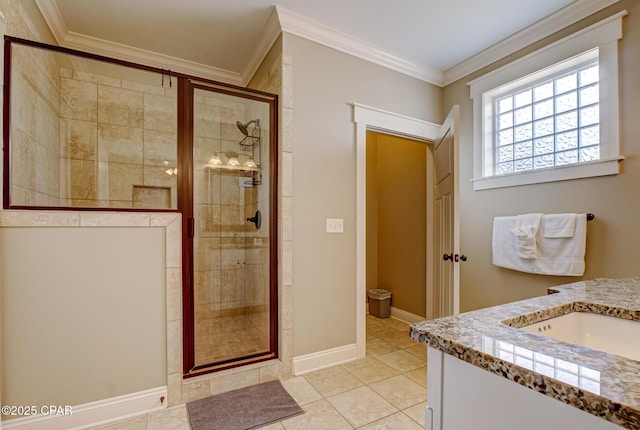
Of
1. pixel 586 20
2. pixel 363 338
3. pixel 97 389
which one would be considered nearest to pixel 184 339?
pixel 97 389

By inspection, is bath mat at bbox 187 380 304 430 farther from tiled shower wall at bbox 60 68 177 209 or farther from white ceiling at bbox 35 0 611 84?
white ceiling at bbox 35 0 611 84

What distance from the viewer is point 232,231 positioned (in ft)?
8.32

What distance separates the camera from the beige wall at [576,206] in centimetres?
191

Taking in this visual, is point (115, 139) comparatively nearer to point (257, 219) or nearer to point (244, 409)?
point (257, 219)

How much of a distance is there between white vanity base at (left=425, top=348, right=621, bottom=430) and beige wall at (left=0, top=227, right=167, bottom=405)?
1.72m

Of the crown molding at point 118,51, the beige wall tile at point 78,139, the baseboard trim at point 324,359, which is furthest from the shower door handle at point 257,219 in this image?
the crown molding at point 118,51

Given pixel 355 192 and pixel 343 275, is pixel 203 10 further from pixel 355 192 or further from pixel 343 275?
pixel 343 275

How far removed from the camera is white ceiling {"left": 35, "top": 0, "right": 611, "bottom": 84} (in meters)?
2.12

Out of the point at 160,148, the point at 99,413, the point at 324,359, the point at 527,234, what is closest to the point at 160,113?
the point at 160,148

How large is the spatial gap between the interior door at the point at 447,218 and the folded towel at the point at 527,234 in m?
0.46

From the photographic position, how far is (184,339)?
1959 mm

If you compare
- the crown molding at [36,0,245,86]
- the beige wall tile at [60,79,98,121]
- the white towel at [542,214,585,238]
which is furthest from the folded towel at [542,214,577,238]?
the beige wall tile at [60,79,98,121]

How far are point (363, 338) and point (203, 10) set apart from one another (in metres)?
2.78

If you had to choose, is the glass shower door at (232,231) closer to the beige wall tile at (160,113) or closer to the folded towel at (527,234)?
the beige wall tile at (160,113)
